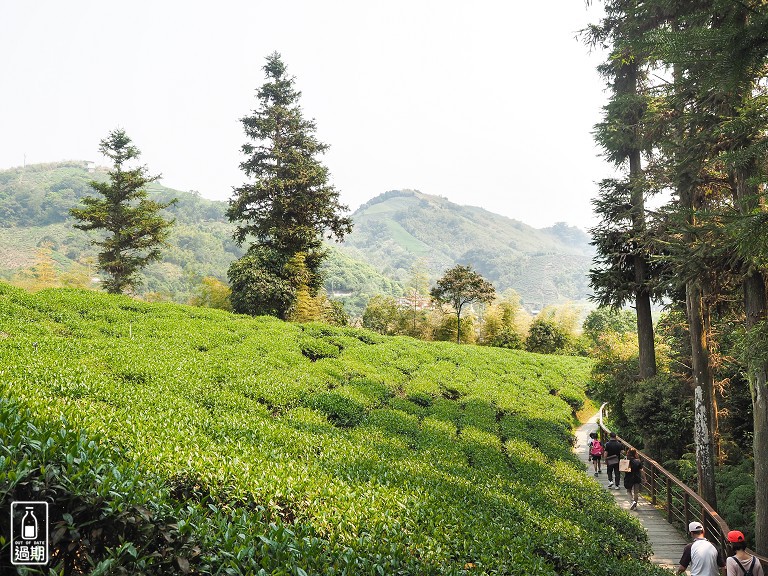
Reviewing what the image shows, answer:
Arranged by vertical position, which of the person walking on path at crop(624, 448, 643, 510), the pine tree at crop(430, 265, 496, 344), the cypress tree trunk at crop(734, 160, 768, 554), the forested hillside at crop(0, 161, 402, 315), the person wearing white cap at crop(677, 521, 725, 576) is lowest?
the person walking on path at crop(624, 448, 643, 510)

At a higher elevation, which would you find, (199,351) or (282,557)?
(199,351)

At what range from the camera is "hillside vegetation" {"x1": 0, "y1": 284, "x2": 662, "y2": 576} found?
3617 millimetres

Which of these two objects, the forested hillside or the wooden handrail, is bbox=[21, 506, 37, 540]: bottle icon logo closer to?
the wooden handrail

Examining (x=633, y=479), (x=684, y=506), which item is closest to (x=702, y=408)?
(x=684, y=506)

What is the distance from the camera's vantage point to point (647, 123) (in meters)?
15.0

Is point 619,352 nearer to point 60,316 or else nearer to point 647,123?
point 647,123

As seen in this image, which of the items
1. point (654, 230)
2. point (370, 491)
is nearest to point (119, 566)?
point (370, 491)

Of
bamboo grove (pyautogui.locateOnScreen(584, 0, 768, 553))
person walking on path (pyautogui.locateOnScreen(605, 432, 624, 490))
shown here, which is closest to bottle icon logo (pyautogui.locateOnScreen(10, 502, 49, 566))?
bamboo grove (pyautogui.locateOnScreen(584, 0, 768, 553))

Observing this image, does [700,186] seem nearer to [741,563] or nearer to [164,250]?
[741,563]

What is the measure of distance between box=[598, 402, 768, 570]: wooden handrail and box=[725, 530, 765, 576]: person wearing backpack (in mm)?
906

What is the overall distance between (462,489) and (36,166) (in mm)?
246150

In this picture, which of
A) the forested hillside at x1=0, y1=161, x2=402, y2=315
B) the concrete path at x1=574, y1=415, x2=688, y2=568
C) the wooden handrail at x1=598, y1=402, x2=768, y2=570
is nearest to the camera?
the wooden handrail at x1=598, y1=402, x2=768, y2=570

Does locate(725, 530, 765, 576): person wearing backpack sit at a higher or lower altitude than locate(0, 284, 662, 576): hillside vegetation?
lower

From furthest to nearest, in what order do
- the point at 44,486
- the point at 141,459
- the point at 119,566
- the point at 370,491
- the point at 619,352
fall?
the point at 619,352 → the point at 370,491 → the point at 141,459 → the point at 44,486 → the point at 119,566
